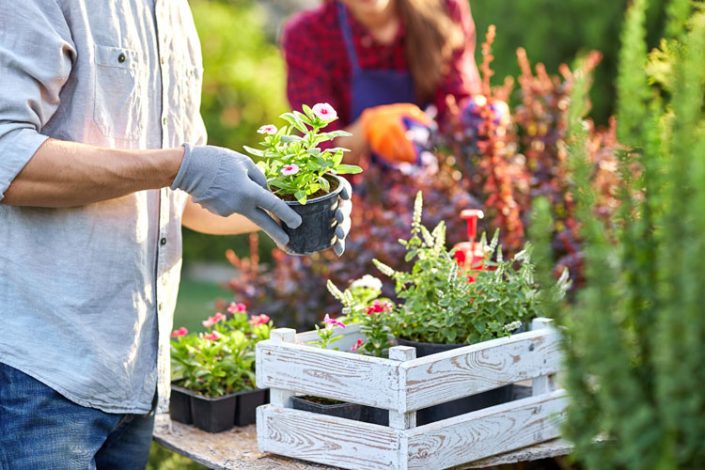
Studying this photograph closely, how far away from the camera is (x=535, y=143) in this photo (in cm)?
Result: 357

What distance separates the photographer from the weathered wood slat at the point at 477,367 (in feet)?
6.08

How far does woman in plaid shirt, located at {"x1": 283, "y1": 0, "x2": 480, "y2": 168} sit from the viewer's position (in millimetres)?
3643

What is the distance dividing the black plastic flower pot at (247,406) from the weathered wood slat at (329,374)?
288 mm

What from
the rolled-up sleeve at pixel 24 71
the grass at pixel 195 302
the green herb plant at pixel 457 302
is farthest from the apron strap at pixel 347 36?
the rolled-up sleeve at pixel 24 71

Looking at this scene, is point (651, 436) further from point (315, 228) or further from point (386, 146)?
point (386, 146)

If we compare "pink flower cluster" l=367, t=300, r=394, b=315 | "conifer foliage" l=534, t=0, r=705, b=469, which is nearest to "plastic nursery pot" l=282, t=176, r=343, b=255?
"pink flower cluster" l=367, t=300, r=394, b=315

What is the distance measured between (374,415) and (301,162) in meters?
0.56

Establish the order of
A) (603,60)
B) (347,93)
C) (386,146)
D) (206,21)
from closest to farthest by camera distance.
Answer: (386,146) < (347,93) < (603,60) < (206,21)

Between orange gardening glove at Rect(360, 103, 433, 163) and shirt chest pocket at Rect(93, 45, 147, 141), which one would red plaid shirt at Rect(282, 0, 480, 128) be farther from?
shirt chest pocket at Rect(93, 45, 147, 141)

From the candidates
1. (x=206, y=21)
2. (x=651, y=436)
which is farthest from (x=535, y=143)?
(x=206, y=21)

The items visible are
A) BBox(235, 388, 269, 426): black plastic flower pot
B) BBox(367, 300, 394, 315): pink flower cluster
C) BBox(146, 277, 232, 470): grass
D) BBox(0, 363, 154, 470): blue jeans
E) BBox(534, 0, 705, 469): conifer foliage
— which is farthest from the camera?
BBox(146, 277, 232, 470): grass

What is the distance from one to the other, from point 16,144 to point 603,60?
15.1ft

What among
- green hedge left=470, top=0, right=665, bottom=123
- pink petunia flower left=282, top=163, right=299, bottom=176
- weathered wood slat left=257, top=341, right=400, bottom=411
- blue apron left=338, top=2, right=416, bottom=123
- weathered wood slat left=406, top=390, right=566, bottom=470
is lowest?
weathered wood slat left=406, top=390, right=566, bottom=470

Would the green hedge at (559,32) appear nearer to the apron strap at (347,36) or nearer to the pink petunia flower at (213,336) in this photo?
the apron strap at (347,36)
